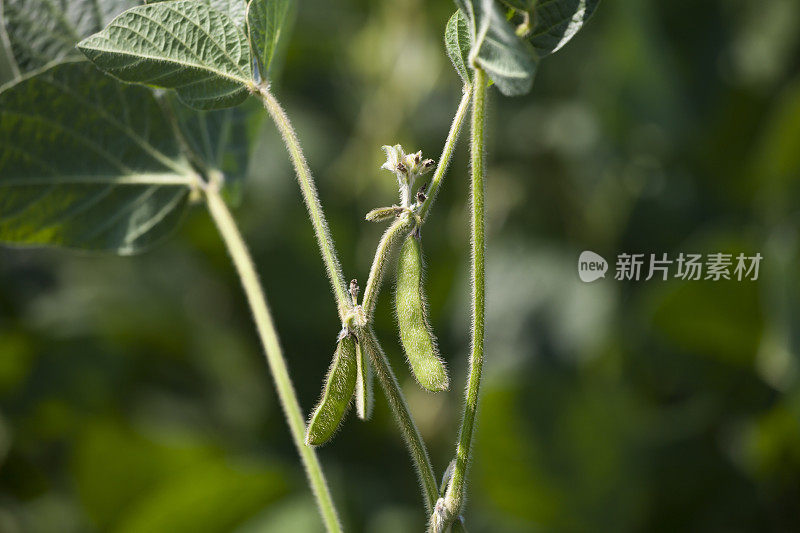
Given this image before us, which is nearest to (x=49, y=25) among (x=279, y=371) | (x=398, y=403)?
(x=279, y=371)

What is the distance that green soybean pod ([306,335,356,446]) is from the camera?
0.49 metres

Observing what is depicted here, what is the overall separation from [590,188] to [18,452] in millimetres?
1274

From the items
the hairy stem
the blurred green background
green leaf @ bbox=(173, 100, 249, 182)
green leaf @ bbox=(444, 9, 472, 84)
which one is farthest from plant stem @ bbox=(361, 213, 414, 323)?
the blurred green background

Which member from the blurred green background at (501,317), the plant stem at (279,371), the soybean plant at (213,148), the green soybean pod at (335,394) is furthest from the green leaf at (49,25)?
the blurred green background at (501,317)

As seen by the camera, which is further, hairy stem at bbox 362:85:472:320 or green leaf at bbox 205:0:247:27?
green leaf at bbox 205:0:247:27

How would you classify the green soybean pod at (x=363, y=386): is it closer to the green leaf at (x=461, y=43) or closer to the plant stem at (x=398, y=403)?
the plant stem at (x=398, y=403)

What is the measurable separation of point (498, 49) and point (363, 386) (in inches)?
7.9

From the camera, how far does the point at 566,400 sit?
5.07 ft

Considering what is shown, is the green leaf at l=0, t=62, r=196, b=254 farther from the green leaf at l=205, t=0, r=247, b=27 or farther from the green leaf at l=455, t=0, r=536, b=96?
the green leaf at l=455, t=0, r=536, b=96

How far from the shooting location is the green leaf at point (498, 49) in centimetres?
50

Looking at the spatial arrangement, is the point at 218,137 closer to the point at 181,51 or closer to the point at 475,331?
the point at 181,51

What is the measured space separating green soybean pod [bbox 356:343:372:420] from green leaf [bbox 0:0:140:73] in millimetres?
420

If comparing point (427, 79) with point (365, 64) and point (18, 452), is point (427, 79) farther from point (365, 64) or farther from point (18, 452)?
point (18, 452)

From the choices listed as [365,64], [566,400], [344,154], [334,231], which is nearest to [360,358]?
[566,400]
